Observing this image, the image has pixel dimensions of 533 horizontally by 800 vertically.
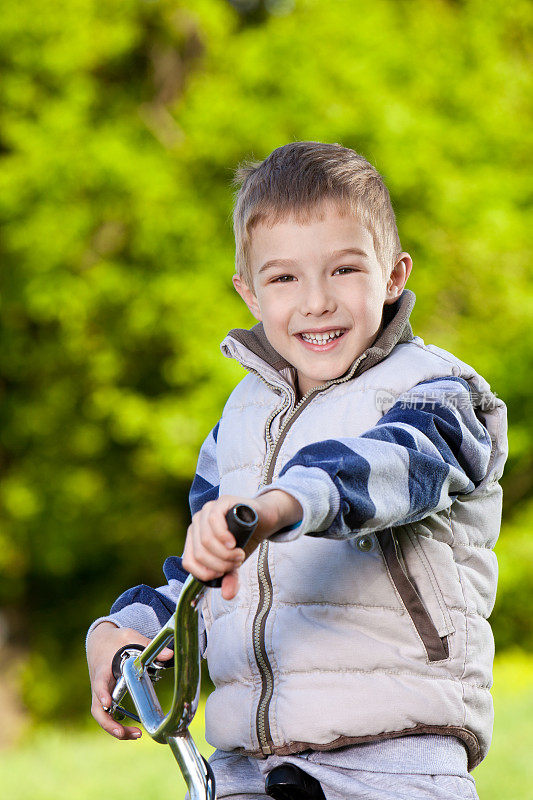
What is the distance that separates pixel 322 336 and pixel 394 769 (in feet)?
2.58

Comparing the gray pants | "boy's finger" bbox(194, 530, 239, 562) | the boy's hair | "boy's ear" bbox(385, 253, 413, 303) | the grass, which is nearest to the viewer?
"boy's finger" bbox(194, 530, 239, 562)

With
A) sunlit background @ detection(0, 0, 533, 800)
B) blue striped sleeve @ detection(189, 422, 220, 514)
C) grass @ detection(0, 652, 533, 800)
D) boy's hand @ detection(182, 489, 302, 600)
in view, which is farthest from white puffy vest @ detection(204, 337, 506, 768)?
sunlit background @ detection(0, 0, 533, 800)

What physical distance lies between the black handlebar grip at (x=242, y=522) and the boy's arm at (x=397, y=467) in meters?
0.09

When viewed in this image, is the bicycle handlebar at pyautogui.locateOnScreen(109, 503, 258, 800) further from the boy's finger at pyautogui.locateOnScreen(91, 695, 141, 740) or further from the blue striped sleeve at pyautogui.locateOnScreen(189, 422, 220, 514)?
the blue striped sleeve at pyautogui.locateOnScreen(189, 422, 220, 514)

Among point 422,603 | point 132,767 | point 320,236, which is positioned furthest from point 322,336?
point 132,767

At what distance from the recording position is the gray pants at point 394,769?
1688 millimetres

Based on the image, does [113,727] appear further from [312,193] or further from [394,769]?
[312,193]

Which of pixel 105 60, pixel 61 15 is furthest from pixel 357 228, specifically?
pixel 105 60

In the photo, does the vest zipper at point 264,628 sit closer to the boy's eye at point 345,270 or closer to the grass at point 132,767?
the boy's eye at point 345,270

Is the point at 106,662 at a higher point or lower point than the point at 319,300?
lower

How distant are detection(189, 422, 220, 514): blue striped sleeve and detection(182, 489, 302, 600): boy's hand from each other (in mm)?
880

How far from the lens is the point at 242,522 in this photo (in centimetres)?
125

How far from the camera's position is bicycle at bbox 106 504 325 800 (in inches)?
52.9

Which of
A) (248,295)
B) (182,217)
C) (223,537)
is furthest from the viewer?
(182,217)
